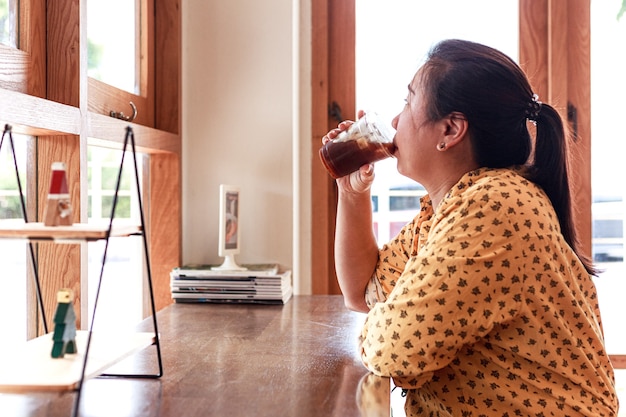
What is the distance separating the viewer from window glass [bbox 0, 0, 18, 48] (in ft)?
4.78

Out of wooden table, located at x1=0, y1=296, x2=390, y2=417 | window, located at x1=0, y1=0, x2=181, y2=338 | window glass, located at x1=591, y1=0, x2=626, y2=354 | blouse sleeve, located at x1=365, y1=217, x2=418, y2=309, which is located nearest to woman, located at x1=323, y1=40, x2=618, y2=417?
wooden table, located at x1=0, y1=296, x2=390, y2=417

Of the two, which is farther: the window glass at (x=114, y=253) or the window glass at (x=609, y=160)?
the window glass at (x=609, y=160)

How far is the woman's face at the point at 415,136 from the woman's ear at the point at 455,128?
1.0 inches

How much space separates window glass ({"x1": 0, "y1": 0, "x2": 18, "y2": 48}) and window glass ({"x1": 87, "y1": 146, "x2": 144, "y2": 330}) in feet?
1.41

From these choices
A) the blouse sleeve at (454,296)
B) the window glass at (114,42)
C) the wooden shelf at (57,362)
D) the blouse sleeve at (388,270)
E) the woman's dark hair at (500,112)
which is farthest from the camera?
the window glass at (114,42)

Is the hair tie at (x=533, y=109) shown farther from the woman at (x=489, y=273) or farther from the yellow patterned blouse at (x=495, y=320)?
the yellow patterned blouse at (x=495, y=320)

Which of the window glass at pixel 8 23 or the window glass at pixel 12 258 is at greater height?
the window glass at pixel 8 23

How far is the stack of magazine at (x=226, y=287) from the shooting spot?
209 centimetres

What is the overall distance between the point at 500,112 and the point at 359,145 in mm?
321

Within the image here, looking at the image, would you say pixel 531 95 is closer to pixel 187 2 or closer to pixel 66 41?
pixel 66 41

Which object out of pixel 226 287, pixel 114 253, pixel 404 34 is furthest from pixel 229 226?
pixel 404 34

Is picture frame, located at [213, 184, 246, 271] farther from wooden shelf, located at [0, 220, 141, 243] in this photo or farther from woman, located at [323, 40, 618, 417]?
wooden shelf, located at [0, 220, 141, 243]

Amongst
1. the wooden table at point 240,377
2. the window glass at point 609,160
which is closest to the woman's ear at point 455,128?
the wooden table at point 240,377

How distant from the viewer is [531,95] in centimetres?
130
